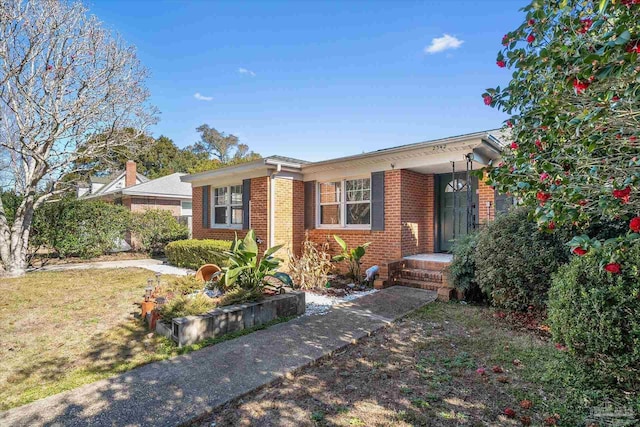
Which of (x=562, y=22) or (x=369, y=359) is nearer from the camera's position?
(x=562, y=22)

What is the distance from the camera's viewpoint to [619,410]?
2.67 m

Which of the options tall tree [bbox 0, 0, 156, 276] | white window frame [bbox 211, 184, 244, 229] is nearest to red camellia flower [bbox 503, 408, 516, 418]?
white window frame [bbox 211, 184, 244, 229]

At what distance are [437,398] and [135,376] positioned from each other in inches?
122

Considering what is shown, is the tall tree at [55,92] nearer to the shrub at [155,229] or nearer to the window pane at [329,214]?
the shrub at [155,229]

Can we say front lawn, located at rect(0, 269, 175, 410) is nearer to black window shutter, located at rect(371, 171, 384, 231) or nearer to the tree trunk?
the tree trunk

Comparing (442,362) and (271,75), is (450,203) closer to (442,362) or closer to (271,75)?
(442,362)

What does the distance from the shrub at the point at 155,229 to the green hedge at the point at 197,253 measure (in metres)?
3.15

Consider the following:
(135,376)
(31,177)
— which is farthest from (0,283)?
(135,376)

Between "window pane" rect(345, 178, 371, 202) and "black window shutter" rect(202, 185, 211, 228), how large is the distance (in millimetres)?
5666

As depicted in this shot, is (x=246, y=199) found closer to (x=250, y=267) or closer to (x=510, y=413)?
(x=250, y=267)

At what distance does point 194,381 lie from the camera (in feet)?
10.9

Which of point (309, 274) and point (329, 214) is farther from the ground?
point (329, 214)

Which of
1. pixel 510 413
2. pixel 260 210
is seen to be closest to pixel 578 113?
pixel 510 413

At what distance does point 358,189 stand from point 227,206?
203 inches
